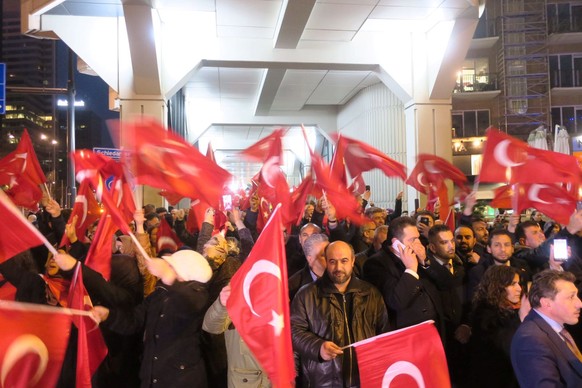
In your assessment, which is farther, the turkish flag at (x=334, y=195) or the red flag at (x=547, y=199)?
the turkish flag at (x=334, y=195)

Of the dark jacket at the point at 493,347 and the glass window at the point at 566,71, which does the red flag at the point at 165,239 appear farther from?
the glass window at the point at 566,71

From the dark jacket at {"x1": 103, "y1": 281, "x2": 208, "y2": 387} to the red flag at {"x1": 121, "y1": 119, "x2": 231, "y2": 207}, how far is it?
0.98m

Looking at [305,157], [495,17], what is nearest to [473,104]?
[495,17]

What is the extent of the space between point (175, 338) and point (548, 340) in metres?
2.53

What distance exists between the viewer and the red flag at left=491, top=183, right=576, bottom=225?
6.57 m

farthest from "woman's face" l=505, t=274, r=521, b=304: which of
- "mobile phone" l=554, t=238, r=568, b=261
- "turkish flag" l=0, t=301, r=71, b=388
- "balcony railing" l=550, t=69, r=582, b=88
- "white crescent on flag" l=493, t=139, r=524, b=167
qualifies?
"balcony railing" l=550, t=69, r=582, b=88

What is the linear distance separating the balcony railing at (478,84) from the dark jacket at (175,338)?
97.5ft

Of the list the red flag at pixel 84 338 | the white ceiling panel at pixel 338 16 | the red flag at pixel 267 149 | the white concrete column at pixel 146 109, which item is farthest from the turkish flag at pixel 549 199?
the white concrete column at pixel 146 109

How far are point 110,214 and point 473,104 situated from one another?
30.2 meters

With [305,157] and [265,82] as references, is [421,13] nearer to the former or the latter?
[265,82]

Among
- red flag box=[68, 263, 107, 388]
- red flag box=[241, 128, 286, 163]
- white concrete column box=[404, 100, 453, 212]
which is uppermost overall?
white concrete column box=[404, 100, 453, 212]

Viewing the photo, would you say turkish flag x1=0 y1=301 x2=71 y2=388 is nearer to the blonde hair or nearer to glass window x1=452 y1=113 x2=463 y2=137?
the blonde hair

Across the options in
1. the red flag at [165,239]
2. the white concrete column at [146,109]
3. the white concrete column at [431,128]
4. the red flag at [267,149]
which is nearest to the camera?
the red flag at [165,239]

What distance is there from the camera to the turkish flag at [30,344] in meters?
3.57
